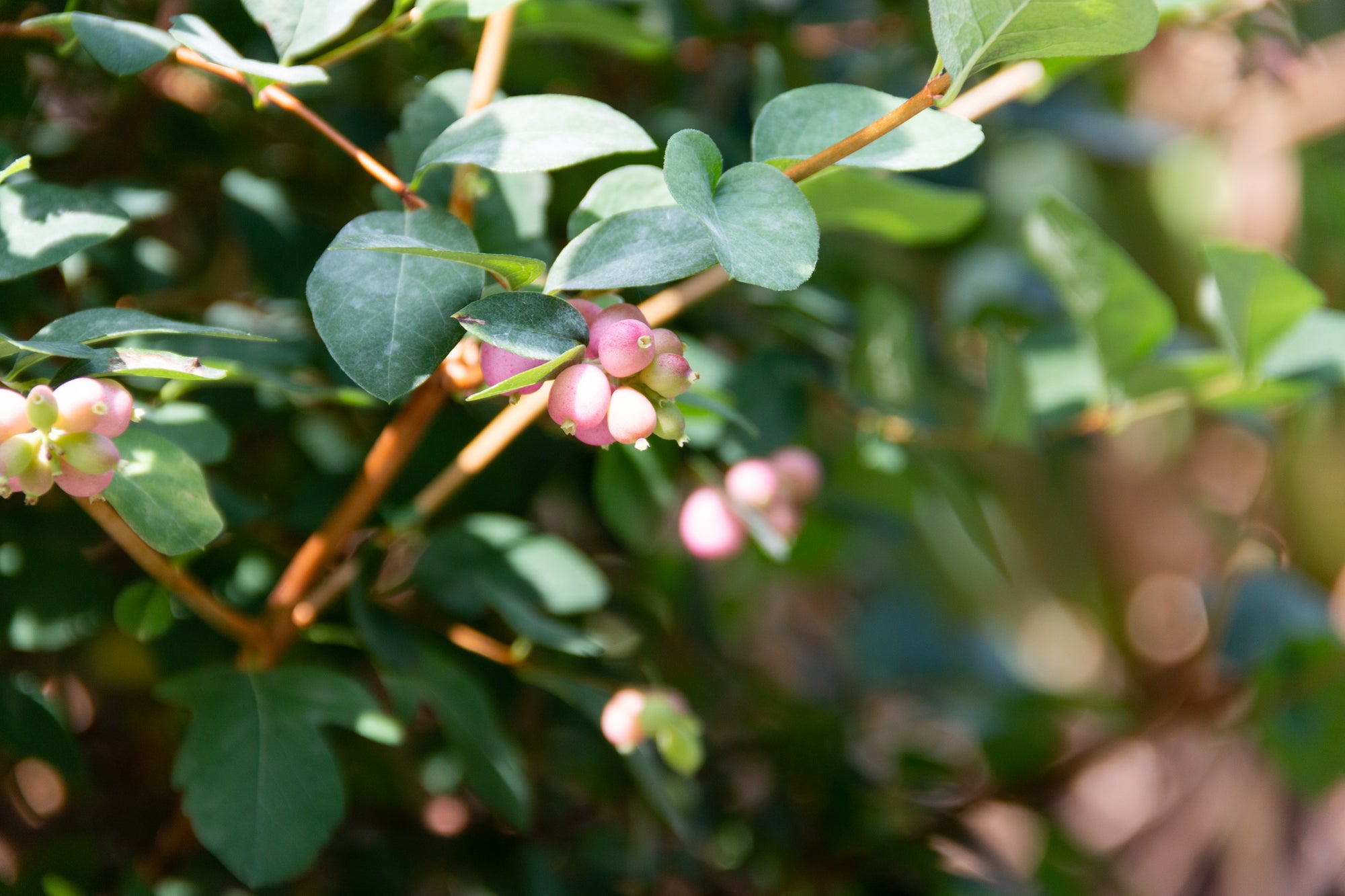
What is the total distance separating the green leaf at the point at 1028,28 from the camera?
34 cm

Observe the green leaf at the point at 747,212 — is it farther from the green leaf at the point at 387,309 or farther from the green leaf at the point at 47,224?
the green leaf at the point at 47,224

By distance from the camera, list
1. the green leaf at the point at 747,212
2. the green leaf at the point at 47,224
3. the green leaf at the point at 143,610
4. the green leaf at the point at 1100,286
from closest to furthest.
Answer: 1. the green leaf at the point at 747,212
2. the green leaf at the point at 47,224
3. the green leaf at the point at 143,610
4. the green leaf at the point at 1100,286

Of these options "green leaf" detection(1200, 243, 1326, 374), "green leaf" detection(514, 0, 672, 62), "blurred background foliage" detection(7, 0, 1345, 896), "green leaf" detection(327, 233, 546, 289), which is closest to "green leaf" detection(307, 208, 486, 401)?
"green leaf" detection(327, 233, 546, 289)

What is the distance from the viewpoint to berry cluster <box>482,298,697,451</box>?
311 millimetres

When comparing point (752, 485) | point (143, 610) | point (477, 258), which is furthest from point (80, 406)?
point (752, 485)

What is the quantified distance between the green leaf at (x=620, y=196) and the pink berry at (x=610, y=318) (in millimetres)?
51

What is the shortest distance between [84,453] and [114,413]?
0.6 inches

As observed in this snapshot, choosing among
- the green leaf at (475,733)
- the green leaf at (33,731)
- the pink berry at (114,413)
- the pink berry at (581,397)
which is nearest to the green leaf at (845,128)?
the pink berry at (581,397)

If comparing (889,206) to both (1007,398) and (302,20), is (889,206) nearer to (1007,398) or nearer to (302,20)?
(1007,398)

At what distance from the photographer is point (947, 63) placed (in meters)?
0.34

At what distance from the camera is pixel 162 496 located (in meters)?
0.37

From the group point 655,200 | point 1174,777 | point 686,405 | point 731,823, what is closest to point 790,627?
point 1174,777

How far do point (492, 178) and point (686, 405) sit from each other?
0.46 ft

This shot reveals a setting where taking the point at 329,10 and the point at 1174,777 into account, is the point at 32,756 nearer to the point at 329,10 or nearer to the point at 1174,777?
the point at 329,10
